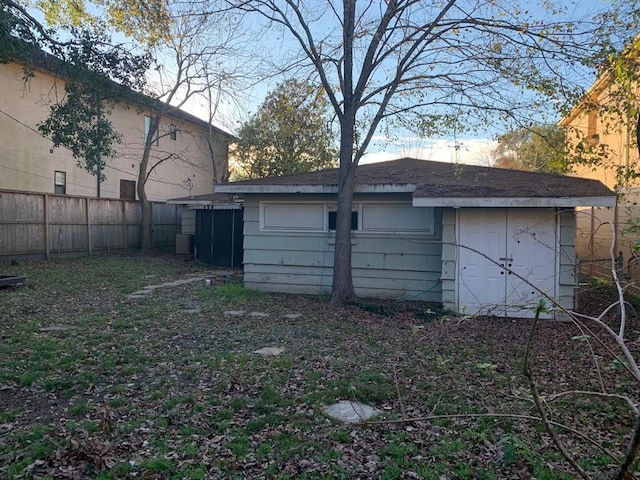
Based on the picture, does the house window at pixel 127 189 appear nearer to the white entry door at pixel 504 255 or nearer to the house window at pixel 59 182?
the house window at pixel 59 182

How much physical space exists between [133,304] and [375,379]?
19.9 feet

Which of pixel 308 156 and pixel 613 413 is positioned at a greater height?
pixel 308 156

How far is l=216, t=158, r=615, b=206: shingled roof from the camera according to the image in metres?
8.48

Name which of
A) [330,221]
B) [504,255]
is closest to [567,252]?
[504,255]

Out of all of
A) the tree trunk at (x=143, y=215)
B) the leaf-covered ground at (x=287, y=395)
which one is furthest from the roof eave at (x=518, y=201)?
the tree trunk at (x=143, y=215)

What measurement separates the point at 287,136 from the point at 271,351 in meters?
6.68

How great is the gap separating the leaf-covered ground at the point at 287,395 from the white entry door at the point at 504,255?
71cm

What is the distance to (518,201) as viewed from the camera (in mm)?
8516

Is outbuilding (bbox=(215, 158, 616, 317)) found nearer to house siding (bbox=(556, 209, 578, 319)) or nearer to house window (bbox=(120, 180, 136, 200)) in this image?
house siding (bbox=(556, 209, 578, 319))

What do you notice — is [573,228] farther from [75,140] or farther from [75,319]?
[75,140]

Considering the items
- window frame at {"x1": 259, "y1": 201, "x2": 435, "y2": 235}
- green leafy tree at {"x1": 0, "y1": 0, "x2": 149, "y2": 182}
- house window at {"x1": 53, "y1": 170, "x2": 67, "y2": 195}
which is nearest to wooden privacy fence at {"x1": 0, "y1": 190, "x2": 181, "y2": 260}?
house window at {"x1": 53, "y1": 170, "x2": 67, "y2": 195}

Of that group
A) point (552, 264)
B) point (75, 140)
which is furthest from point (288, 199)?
point (552, 264)

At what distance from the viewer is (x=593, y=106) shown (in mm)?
8508

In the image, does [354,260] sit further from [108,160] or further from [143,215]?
[108,160]
